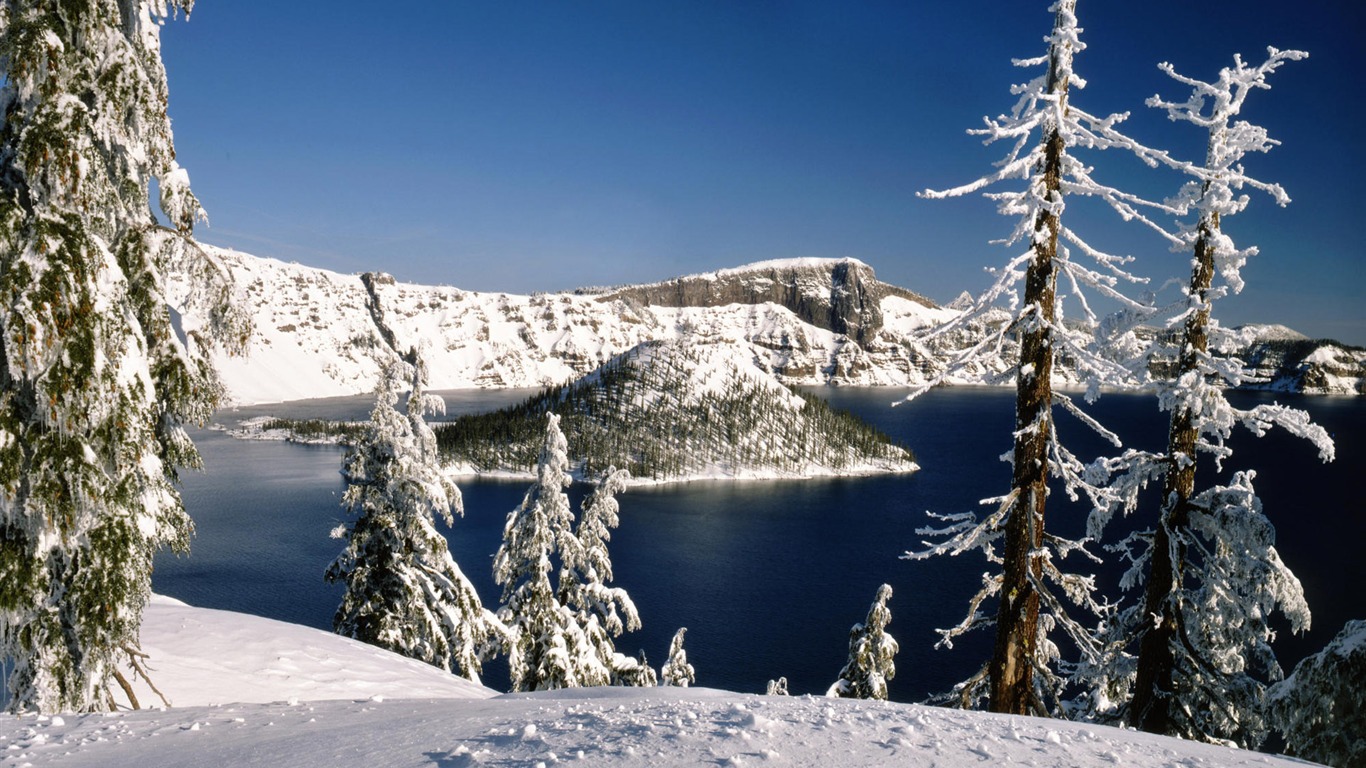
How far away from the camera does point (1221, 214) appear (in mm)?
11328

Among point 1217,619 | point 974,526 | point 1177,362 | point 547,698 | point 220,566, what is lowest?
point 220,566

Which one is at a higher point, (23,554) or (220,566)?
(23,554)

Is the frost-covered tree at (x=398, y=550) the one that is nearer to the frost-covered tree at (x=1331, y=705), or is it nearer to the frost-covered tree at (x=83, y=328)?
the frost-covered tree at (x=83, y=328)

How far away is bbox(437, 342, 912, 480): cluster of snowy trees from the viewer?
14688cm

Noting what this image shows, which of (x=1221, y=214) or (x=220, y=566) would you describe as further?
(x=220, y=566)

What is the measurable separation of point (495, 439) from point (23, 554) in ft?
478

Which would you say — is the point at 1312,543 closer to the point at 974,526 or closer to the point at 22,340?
the point at 974,526

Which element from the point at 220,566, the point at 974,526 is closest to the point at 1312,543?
the point at 974,526

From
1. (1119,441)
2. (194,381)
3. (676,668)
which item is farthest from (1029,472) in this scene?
(676,668)

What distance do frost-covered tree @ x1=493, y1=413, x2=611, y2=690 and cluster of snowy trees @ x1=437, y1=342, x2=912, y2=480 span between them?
11367cm

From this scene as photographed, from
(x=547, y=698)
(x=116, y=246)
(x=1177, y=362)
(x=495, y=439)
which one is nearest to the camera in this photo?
(x=116, y=246)

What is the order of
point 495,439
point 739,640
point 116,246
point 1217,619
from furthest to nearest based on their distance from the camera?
point 495,439 < point 739,640 < point 1217,619 < point 116,246

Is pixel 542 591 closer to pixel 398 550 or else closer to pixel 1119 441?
pixel 398 550

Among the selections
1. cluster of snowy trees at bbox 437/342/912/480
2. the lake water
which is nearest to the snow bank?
the lake water
